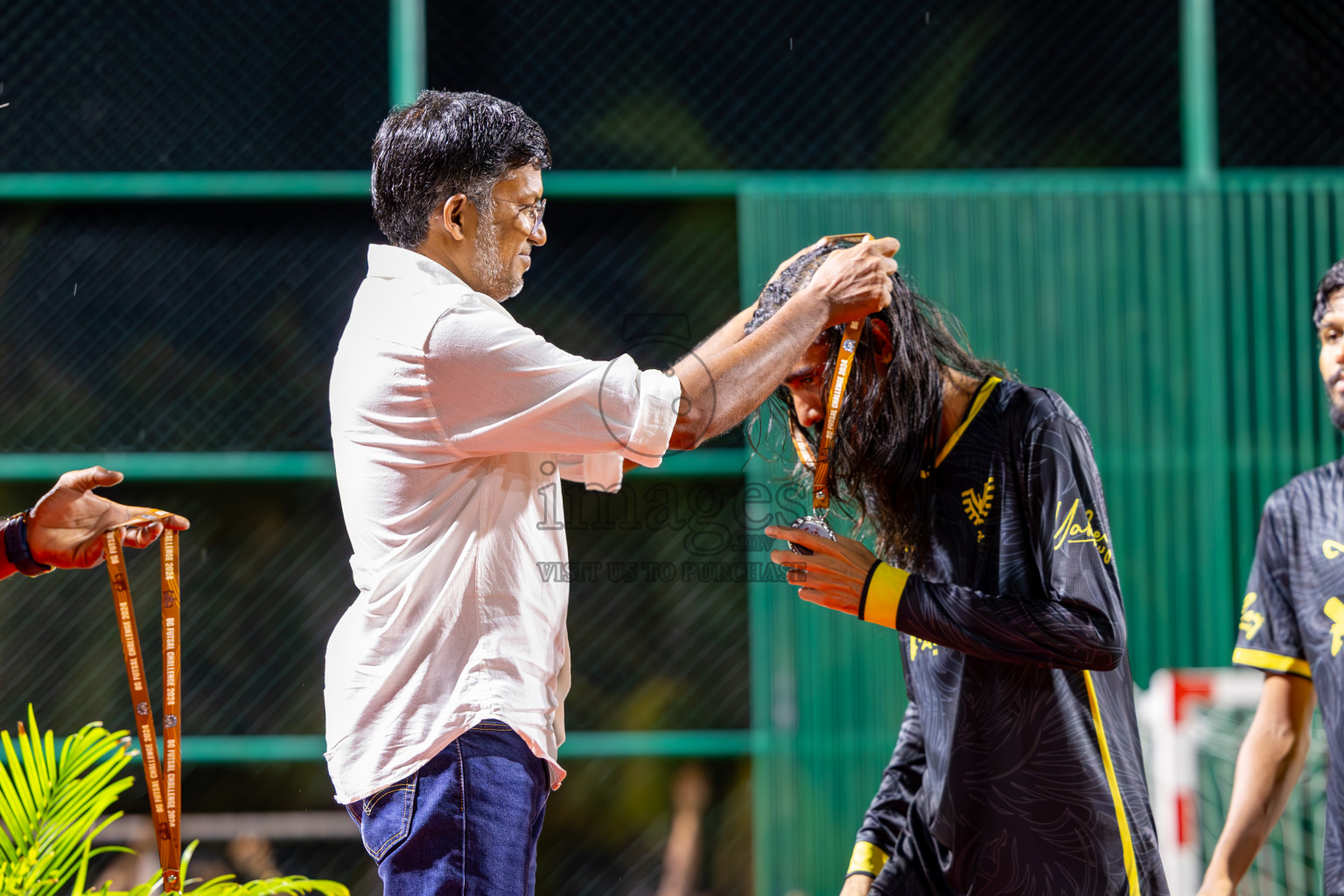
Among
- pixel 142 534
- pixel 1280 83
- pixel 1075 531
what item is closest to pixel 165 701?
pixel 142 534

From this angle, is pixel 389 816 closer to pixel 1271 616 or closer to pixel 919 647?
pixel 919 647

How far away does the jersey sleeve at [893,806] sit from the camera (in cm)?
197

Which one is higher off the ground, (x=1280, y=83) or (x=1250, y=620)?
(x=1280, y=83)

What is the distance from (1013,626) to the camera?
160 centimetres

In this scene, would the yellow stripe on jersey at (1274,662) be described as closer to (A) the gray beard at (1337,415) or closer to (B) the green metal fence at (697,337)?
(A) the gray beard at (1337,415)

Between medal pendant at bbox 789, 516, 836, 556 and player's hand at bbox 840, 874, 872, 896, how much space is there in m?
0.59

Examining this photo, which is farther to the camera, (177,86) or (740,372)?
(177,86)

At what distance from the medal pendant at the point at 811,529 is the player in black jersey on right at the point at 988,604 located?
0.10 feet

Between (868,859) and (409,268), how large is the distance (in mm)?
1248

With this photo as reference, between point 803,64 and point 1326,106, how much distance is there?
1972 mm

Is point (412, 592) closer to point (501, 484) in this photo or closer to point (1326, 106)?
point (501, 484)

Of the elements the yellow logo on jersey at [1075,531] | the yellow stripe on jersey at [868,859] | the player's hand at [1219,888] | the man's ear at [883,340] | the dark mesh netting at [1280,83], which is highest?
the dark mesh netting at [1280,83]

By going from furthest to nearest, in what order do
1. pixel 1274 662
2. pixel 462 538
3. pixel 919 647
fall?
pixel 1274 662, pixel 919 647, pixel 462 538

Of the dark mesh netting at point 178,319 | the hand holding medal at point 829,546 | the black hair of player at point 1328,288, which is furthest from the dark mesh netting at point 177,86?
the black hair of player at point 1328,288
